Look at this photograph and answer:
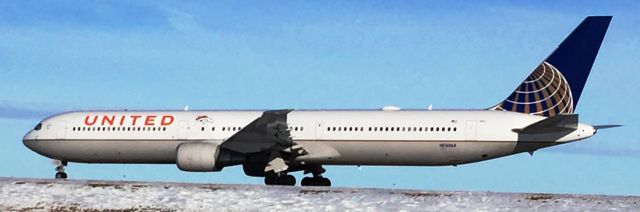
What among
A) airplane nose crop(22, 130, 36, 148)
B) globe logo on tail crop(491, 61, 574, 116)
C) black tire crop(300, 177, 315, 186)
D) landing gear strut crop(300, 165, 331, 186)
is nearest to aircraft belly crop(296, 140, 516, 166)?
landing gear strut crop(300, 165, 331, 186)

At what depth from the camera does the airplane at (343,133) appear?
96.7 ft

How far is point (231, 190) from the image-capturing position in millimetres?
Result: 17844

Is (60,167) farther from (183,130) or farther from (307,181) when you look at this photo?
(307,181)

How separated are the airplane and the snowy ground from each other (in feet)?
37.9

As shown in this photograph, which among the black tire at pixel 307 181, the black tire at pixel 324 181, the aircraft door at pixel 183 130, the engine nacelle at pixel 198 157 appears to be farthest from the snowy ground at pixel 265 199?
the black tire at pixel 307 181

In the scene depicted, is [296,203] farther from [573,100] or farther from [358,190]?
[573,100]

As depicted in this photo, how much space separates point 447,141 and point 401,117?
1.87 meters

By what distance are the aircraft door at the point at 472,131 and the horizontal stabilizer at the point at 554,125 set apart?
1.26 m

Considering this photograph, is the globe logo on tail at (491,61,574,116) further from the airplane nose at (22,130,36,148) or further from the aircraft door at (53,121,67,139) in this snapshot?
the airplane nose at (22,130,36,148)

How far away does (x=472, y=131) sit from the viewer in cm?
2955

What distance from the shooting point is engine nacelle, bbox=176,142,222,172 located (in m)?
30.0

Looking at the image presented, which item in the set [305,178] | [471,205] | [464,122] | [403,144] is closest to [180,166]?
[305,178]

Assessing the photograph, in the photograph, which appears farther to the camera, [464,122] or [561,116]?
[464,122]

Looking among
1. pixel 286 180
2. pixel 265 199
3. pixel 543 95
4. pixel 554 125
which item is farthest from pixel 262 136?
pixel 265 199
